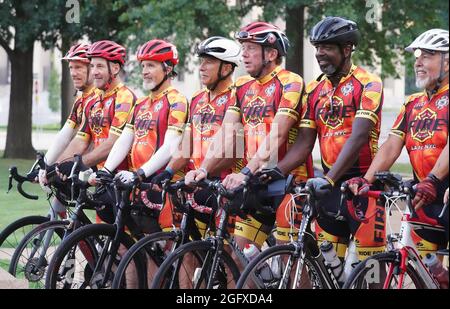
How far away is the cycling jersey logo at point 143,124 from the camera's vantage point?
7.97m

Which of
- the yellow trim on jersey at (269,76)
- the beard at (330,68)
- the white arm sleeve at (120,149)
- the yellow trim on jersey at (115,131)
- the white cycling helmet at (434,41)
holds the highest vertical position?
the white cycling helmet at (434,41)

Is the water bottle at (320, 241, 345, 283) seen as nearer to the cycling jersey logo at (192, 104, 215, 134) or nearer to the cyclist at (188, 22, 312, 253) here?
the cyclist at (188, 22, 312, 253)

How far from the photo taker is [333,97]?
6941 mm

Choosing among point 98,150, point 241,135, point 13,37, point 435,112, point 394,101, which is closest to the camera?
point 435,112

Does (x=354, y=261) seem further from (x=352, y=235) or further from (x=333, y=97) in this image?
(x=333, y=97)

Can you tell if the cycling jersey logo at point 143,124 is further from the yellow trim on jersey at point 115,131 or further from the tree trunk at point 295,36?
the tree trunk at point 295,36

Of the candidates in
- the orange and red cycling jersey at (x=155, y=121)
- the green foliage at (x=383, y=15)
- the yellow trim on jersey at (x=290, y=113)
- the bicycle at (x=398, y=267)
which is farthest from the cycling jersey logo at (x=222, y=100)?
the green foliage at (x=383, y=15)

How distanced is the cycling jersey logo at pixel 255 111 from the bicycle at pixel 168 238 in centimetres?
63

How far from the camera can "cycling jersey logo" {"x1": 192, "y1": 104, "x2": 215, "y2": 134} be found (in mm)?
7672

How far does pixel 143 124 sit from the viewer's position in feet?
26.2

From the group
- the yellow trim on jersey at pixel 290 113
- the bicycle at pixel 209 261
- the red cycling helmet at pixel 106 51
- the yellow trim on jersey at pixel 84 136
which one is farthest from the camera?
the yellow trim on jersey at pixel 84 136

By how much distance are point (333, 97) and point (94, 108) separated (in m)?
2.36

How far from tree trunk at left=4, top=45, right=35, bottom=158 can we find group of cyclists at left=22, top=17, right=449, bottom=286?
16817 mm
